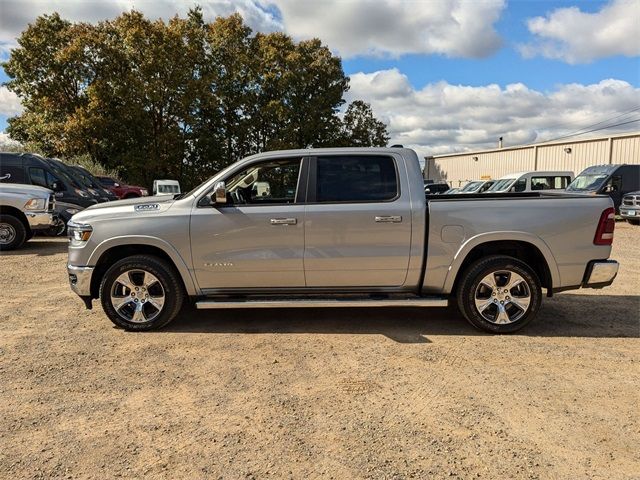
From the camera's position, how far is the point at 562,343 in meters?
4.76

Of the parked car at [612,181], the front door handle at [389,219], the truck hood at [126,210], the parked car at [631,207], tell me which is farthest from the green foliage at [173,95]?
the front door handle at [389,219]

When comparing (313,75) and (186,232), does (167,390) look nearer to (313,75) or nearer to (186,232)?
(186,232)

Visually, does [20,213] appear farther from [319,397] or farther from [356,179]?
[319,397]

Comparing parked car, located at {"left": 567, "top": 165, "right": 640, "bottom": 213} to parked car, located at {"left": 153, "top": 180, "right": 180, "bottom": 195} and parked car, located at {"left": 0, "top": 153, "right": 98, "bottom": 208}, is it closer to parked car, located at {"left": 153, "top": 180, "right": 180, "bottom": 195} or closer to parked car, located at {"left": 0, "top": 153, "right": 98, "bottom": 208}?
parked car, located at {"left": 0, "top": 153, "right": 98, "bottom": 208}

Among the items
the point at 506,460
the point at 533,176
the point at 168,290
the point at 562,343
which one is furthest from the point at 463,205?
the point at 533,176

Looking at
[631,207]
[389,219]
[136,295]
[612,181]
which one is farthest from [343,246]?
[612,181]

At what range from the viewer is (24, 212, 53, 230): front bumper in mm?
10672

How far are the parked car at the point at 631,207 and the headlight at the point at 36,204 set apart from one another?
18.9 metres

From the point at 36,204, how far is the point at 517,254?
10.1 meters

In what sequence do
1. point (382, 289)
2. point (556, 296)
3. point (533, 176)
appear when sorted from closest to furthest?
point (382, 289), point (556, 296), point (533, 176)

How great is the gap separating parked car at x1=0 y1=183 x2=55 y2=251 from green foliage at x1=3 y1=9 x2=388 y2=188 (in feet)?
63.7

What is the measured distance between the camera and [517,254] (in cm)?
524

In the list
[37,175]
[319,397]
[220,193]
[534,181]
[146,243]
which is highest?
[37,175]

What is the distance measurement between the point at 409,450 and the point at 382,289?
2295 millimetres
